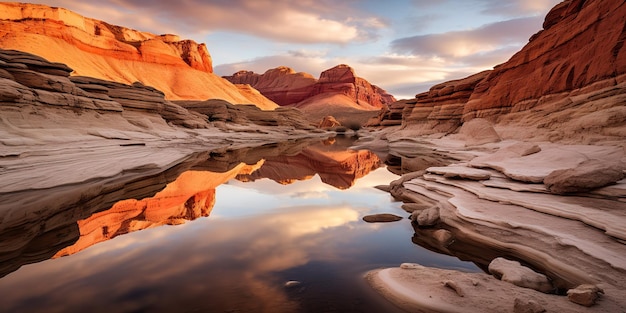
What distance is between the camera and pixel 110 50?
229ft

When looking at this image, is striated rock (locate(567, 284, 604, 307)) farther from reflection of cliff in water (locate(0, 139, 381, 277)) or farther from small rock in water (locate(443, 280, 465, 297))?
reflection of cliff in water (locate(0, 139, 381, 277))

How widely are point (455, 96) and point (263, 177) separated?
27.3 meters

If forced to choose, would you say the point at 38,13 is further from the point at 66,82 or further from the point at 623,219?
the point at 623,219

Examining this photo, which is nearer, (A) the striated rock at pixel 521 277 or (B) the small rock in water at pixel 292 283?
(A) the striated rock at pixel 521 277

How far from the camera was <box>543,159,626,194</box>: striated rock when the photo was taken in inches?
251

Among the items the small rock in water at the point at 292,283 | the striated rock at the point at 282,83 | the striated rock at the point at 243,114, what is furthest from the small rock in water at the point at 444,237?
the striated rock at the point at 282,83

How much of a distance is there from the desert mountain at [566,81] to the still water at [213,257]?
11.1 m

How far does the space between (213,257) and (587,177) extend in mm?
8046

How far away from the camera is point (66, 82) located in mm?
18156

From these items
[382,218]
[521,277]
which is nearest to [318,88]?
[382,218]

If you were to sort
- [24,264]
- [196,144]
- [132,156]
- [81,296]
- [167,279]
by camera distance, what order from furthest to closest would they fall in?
1. [196,144]
2. [132,156]
3. [24,264]
4. [167,279]
5. [81,296]

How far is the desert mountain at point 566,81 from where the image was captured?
13.8 metres

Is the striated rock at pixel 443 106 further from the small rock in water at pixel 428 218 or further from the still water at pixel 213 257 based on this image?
the small rock in water at pixel 428 218

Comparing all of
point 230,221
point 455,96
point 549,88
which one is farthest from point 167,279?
point 455,96
